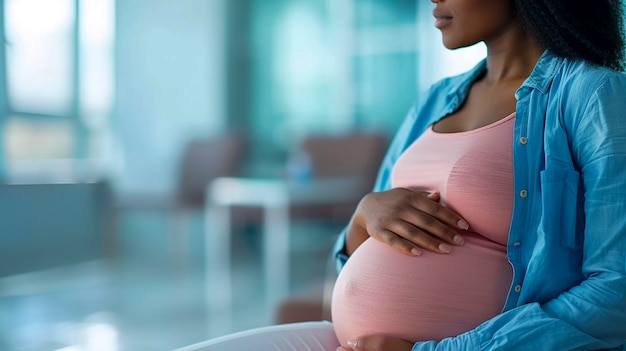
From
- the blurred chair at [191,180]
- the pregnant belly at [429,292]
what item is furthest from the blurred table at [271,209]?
the pregnant belly at [429,292]

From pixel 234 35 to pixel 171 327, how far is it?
3.24 meters

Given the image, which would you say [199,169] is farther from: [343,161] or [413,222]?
[413,222]

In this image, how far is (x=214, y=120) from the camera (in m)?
5.39

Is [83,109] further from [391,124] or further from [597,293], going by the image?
[597,293]

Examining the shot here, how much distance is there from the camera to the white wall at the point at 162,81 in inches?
194

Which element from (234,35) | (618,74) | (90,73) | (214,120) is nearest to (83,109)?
(90,73)

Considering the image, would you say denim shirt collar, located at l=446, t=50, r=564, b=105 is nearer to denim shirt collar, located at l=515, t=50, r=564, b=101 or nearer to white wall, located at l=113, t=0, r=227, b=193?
denim shirt collar, located at l=515, t=50, r=564, b=101

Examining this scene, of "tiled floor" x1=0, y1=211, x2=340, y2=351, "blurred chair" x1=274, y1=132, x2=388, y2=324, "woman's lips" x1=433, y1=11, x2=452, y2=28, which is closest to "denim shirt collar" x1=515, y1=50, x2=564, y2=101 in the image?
"woman's lips" x1=433, y1=11, x2=452, y2=28

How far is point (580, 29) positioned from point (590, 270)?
13.9 inches

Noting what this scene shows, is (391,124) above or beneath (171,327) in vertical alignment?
above

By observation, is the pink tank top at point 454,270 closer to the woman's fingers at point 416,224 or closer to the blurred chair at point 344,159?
the woman's fingers at point 416,224

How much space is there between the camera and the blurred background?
3.22 metres

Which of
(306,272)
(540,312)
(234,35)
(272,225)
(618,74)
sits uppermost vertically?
(234,35)

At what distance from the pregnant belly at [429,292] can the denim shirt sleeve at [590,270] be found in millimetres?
46
